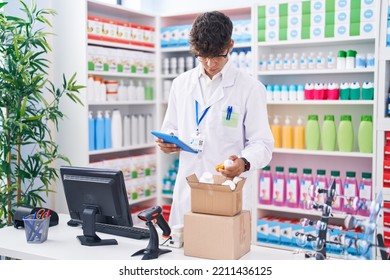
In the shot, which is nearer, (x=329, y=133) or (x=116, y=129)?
(x=329, y=133)

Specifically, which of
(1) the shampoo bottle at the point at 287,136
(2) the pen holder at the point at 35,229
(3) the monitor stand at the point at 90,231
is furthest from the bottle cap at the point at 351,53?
(2) the pen holder at the point at 35,229

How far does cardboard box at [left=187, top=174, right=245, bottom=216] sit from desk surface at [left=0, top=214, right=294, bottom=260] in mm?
225

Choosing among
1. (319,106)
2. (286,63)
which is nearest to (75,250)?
(286,63)

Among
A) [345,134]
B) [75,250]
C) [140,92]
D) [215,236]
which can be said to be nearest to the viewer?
[215,236]

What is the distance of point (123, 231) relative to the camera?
8.04 ft

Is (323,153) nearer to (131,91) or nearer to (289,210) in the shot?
(289,210)

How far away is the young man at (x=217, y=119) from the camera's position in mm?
2576

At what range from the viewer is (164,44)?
4.89m

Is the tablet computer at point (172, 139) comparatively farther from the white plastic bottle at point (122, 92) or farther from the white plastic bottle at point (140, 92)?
the white plastic bottle at point (140, 92)

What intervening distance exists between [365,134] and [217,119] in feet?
5.91

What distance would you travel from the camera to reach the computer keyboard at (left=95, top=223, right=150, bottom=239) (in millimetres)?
2418

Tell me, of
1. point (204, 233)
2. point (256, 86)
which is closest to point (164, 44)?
point (256, 86)

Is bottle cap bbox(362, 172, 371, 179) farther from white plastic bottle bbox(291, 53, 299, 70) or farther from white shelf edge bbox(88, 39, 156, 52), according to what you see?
white shelf edge bbox(88, 39, 156, 52)
